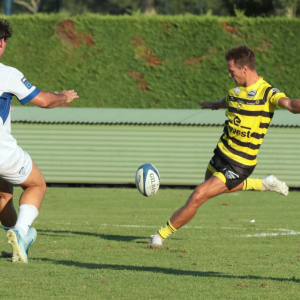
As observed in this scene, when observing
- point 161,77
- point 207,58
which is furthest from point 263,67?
point 161,77

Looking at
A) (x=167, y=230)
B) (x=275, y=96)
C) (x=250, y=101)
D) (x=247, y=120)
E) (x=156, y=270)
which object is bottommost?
(x=167, y=230)

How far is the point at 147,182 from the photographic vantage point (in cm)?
750

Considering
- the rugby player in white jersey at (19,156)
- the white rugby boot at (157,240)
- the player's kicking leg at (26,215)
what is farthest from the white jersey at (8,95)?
the white rugby boot at (157,240)

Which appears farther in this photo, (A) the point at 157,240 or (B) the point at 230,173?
(A) the point at 157,240

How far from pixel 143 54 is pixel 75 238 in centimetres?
1200

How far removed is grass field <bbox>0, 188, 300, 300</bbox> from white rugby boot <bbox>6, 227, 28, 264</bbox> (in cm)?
11

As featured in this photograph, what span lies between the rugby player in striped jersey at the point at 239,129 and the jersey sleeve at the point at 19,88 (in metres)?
2.23

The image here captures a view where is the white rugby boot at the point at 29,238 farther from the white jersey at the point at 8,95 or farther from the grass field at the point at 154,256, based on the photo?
the white jersey at the point at 8,95

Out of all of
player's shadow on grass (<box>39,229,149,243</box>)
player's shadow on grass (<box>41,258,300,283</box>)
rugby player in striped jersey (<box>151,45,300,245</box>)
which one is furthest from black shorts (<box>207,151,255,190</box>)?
player's shadow on grass (<box>39,229,149,243</box>)

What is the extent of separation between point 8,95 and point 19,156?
545mm

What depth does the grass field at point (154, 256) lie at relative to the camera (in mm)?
4695

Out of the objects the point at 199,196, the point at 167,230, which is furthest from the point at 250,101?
the point at 167,230

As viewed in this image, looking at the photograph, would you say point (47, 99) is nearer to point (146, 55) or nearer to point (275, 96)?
point (275, 96)

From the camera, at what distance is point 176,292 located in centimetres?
462
